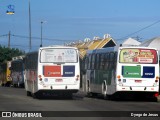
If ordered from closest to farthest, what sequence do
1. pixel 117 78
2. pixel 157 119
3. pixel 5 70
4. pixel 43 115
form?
pixel 157 119, pixel 43 115, pixel 117 78, pixel 5 70

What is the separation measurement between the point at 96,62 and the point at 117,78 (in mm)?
4948

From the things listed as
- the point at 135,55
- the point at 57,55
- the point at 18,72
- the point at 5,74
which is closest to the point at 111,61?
the point at 135,55

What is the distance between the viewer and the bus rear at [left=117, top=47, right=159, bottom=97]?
1184 inches

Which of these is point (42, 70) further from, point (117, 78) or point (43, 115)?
point (43, 115)

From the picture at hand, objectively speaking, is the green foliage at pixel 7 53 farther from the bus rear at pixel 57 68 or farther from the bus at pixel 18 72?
the bus rear at pixel 57 68

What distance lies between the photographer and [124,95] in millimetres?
32969

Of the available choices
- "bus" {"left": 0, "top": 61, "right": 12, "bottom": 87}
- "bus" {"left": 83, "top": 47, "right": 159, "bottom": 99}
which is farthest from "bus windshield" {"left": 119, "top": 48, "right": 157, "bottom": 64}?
"bus" {"left": 0, "top": 61, "right": 12, "bottom": 87}

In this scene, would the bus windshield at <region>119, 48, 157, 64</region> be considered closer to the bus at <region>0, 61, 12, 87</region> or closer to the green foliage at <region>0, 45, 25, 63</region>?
the bus at <region>0, 61, 12, 87</region>

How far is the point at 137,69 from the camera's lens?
30.2 metres

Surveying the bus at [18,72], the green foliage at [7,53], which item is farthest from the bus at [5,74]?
the green foliage at [7,53]

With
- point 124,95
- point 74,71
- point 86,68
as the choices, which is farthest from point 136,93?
point 86,68

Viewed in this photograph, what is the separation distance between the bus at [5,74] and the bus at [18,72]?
424 centimetres

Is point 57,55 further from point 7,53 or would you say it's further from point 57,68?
point 7,53

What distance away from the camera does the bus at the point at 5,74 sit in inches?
2822
